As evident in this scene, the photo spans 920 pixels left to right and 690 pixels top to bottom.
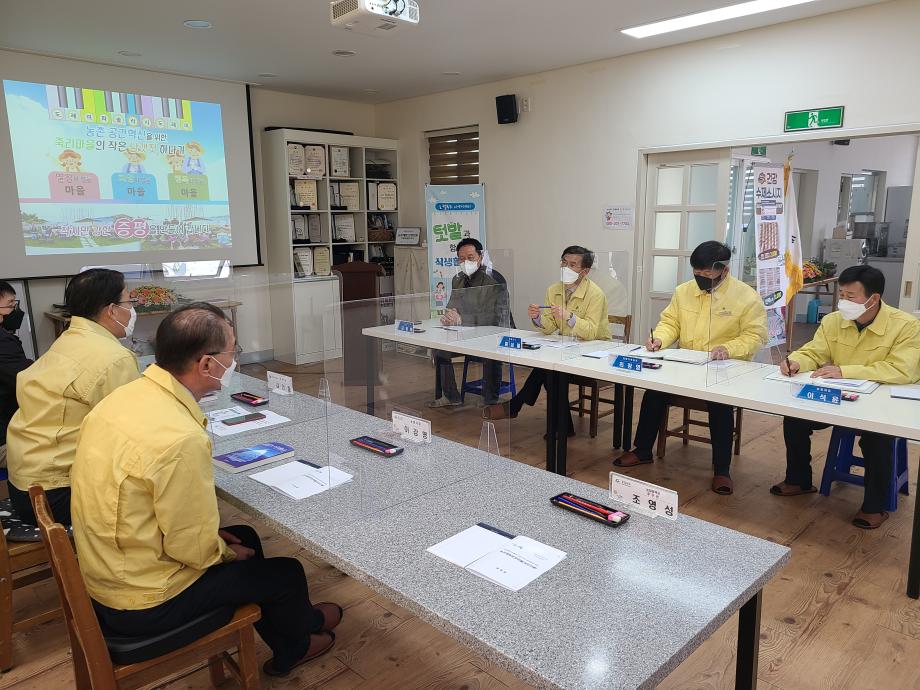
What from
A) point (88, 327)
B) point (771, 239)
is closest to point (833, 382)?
point (771, 239)

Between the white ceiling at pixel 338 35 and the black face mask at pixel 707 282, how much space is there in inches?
68.8

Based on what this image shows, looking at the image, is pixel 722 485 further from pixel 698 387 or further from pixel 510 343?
pixel 510 343

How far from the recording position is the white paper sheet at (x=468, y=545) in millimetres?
1486

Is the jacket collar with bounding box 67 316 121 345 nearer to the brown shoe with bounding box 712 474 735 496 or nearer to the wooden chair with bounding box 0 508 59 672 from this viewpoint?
the wooden chair with bounding box 0 508 59 672

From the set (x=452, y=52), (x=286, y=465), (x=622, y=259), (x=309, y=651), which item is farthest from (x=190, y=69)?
(x=309, y=651)

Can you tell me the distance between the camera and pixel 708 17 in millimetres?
4230

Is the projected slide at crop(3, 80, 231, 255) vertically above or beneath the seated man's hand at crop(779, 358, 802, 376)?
above

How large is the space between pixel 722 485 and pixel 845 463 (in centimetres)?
65

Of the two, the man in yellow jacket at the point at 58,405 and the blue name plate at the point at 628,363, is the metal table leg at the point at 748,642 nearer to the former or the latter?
the blue name plate at the point at 628,363

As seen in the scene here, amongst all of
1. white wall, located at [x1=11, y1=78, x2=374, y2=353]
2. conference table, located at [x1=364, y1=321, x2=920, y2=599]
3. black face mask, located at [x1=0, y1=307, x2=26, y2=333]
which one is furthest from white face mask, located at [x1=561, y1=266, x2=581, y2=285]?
black face mask, located at [x1=0, y1=307, x2=26, y2=333]

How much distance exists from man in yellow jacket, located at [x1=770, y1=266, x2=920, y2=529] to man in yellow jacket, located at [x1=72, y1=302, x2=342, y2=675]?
251 cm

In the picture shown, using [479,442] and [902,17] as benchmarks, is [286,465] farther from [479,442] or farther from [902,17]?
[902,17]

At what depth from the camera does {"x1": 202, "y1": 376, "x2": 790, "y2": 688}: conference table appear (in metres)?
1.18

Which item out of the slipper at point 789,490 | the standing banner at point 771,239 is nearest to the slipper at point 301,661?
the slipper at point 789,490
